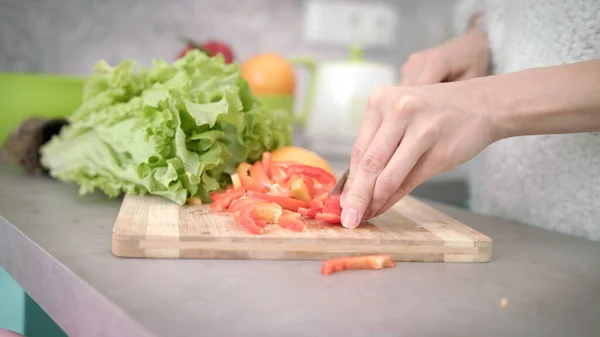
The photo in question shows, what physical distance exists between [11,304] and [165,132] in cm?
37

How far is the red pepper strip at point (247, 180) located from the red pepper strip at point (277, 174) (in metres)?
0.03

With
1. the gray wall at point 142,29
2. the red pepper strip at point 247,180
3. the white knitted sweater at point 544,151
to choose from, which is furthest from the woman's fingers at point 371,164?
the gray wall at point 142,29

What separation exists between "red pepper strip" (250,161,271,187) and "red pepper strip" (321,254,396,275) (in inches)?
12.1

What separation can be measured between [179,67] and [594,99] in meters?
0.70

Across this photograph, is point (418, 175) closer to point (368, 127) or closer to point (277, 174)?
point (368, 127)

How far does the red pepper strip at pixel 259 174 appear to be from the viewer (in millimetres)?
1101

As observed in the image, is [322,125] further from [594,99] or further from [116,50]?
[594,99]

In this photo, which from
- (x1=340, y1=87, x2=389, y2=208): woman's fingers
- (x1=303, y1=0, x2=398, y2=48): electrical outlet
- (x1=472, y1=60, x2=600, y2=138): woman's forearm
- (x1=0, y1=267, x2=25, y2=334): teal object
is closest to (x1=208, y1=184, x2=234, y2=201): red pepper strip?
(x1=340, y1=87, x2=389, y2=208): woman's fingers

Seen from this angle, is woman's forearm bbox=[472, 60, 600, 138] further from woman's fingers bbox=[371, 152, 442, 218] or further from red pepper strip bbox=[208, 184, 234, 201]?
red pepper strip bbox=[208, 184, 234, 201]

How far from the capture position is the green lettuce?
105 cm

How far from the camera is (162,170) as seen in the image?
106 cm

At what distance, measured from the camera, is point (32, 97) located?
61.9 inches

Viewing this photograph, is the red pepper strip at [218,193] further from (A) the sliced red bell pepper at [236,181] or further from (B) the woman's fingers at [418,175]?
(B) the woman's fingers at [418,175]

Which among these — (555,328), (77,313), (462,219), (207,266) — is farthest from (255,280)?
(462,219)
